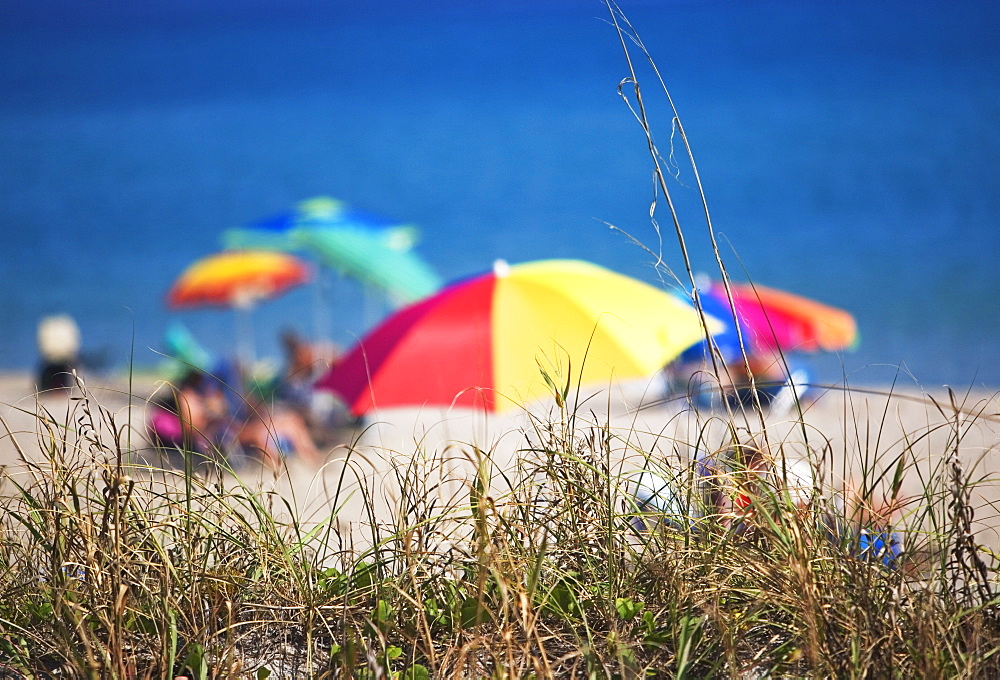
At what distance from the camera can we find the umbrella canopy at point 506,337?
3861 millimetres

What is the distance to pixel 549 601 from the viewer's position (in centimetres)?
141

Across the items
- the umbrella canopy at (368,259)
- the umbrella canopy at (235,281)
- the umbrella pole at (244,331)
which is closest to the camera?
the umbrella canopy at (368,259)

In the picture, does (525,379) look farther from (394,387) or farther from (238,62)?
(238,62)

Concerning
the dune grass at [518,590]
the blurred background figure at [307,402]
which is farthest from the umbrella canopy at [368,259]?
the dune grass at [518,590]

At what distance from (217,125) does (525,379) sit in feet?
66.2

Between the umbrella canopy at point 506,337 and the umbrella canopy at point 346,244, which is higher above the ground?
the umbrella canopy at point 346,244

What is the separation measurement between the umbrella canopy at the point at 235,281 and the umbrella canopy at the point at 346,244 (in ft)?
7.17

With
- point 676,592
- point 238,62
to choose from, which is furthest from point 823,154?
point 676,592

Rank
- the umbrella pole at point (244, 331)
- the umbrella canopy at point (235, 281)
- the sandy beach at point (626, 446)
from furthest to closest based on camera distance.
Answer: the umbrella pole at point (244, 331)
the umbrella canopy at point (235, 281)
the sandy beach at point (626, 446)

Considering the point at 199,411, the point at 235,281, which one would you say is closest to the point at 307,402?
the point at 199,411

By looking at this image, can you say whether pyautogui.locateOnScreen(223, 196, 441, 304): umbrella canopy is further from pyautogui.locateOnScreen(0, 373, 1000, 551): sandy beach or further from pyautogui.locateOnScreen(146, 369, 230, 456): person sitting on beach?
pyautogui.locateOnScreen(0, 373, 1000, 551): sandy beach

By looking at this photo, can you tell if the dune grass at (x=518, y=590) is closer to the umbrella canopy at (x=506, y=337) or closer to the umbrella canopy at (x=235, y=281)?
the umbrella canopy at (x=506, y=337)

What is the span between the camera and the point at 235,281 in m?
10.2

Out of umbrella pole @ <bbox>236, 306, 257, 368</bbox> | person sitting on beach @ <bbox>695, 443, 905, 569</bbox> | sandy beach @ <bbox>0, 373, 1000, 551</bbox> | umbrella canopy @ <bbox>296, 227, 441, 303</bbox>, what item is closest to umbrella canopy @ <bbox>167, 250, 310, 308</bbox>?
umbrella canopy @ <bbox>296, 227, 441, 303</bbox>
